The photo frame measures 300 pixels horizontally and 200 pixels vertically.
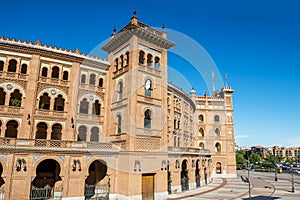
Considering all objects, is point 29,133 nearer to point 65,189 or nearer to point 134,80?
point 65,189

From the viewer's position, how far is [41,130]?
22969 millimetres

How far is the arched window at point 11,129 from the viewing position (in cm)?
2153

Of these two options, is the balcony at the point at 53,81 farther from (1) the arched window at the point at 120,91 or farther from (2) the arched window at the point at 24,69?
(1) the arched window at the point at 120,91

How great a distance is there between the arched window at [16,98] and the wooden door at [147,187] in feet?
44.4

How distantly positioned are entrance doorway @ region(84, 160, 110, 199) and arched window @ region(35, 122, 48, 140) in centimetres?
567

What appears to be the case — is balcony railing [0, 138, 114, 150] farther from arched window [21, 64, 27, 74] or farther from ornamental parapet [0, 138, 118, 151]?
arched window [21, 64, 27, 74]

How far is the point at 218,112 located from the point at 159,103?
27001mm

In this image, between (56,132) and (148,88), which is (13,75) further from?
(148,88)

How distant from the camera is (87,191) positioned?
22.7 meters

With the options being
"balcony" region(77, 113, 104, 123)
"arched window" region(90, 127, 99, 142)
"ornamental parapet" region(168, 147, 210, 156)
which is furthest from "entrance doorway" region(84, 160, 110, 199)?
"ornamental parapet" region(168, 147, 210, 156)

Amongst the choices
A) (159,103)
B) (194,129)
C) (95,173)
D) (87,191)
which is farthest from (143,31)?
(194,129)

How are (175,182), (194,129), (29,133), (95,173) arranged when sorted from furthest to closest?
(194,129), (175,182), (95,173), (29,133)

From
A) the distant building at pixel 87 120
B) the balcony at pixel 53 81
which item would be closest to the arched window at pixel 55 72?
the distant building at pixel 87 120

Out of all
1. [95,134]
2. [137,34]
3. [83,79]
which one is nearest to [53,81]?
[83,79]
